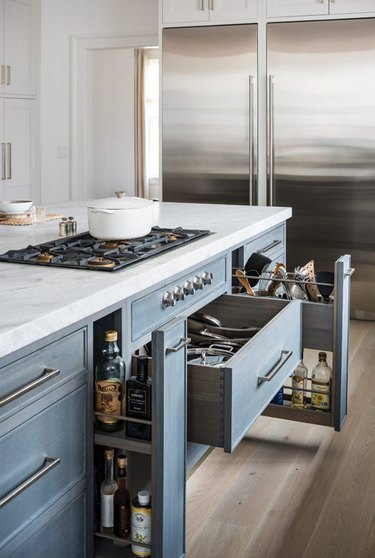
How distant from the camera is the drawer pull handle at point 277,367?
199 centimetres

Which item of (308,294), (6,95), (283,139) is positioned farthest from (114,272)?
(6,95)

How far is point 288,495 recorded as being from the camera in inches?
92.8

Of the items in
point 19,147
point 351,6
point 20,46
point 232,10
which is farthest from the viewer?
point 19,147

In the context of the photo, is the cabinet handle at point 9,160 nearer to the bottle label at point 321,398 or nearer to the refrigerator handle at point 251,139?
the refrigerator handle at point 251,139

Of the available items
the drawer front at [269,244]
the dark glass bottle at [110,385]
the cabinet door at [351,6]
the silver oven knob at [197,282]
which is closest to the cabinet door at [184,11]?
the cabinet door at [351,6]

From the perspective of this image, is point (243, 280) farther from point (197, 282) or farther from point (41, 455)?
point (41, 455)

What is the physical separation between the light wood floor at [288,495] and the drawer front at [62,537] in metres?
0.42

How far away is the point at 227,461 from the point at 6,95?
3909mm

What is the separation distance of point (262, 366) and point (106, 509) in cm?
57

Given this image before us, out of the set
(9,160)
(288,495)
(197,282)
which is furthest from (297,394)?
(9,160)

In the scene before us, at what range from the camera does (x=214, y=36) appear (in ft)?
15.7

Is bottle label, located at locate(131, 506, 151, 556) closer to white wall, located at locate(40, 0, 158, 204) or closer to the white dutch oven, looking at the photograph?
the white dutch oven

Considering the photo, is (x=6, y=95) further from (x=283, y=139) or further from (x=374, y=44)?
(x=374, y=44)

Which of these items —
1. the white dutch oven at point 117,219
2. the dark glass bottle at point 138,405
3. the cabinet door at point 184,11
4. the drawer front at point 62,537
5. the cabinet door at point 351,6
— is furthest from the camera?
the cabinet door at point 184,11
